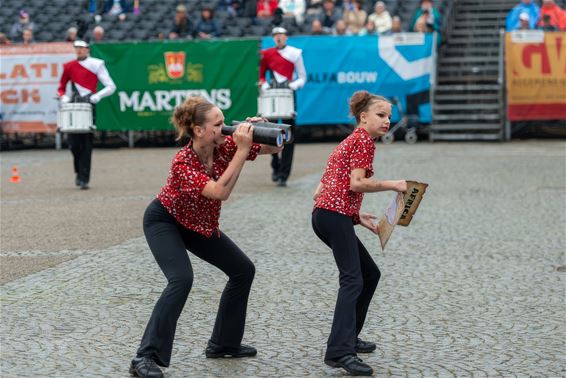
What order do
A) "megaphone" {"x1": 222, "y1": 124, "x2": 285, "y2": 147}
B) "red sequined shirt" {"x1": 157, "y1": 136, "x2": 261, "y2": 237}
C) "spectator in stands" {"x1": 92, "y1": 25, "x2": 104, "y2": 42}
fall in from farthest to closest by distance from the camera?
"spectator in stands" {"x1": 92, "y1": 25, "x2": 104, "y2": 42} → "red sequined shirt" {"x1": 157, "y1": 136, "x2": 261, "y2": 237} → "megaphone" {"x1": 222, "y1": 124, "x2": 285, "y2": 147}

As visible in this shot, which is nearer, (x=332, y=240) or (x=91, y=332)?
(x=332, y=240)

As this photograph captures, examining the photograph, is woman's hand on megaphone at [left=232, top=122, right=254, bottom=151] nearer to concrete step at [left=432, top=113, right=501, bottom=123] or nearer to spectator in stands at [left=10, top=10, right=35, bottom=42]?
concrete step at [left=432, top=113, right=501, bottom=123]

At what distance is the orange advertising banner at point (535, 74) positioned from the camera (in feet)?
75.6

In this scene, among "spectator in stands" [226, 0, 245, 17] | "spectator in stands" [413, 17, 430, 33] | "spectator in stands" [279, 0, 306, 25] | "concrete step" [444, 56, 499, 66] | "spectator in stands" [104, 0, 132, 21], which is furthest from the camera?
"spectator in stands" [104, 0, 132, 21]

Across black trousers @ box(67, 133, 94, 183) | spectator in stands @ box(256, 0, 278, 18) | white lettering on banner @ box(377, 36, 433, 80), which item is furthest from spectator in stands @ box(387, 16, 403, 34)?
black trousers @ box(67, 133, 94, 183)

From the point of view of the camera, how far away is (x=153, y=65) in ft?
78.3

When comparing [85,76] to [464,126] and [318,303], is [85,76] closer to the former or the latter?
[318,303]

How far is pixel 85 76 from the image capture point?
16125 millimetres

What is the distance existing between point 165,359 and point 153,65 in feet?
60.0

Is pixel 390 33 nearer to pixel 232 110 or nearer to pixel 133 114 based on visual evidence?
pixel 232 110

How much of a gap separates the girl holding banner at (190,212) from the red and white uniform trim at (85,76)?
32.8ft

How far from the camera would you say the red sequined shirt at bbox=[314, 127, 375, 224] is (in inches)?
246

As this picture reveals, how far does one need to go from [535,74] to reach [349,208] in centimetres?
1771

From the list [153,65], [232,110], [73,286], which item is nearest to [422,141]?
[232,110]
